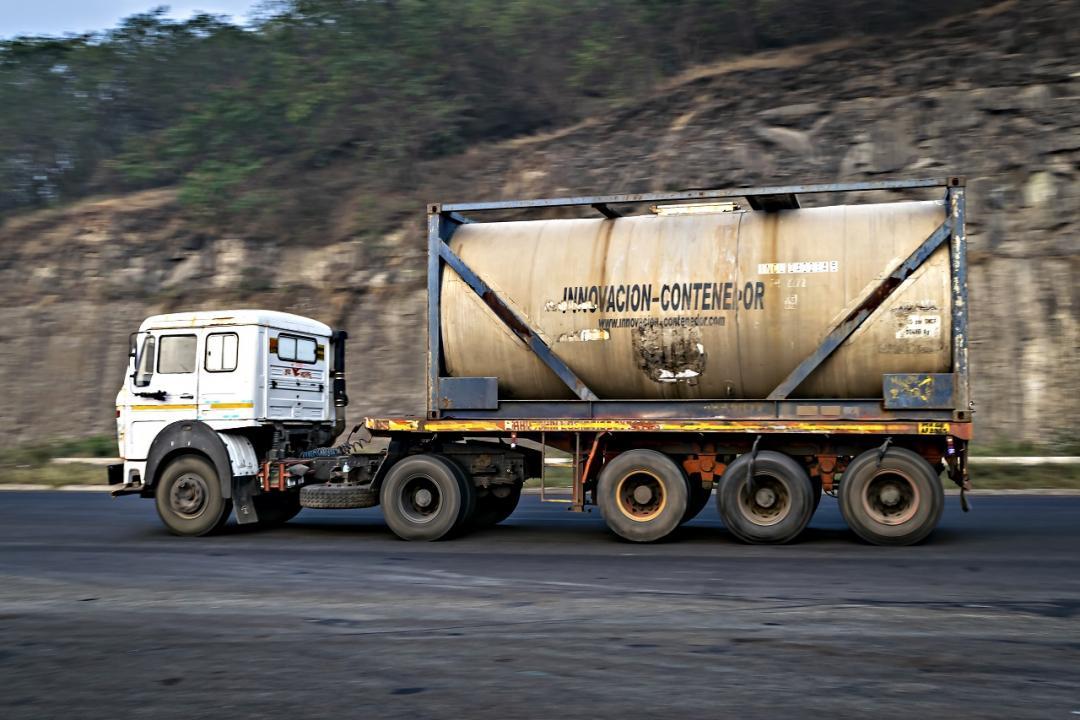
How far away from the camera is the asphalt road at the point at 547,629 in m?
6.02

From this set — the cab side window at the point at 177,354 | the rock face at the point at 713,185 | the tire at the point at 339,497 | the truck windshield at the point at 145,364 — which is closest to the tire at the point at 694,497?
the tire at the point at 339,497

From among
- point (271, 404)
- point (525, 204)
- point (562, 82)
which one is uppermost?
point (562, 82)

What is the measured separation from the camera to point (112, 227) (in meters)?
39.6

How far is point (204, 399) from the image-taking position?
47.8 ft

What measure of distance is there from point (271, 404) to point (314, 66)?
3144 centimetres

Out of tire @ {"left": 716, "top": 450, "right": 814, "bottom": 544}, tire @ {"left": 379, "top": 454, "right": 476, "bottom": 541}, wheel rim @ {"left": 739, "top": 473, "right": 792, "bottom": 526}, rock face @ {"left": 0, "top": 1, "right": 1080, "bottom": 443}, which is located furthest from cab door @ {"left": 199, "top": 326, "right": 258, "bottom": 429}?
rock face @ {"left": 0, "top": 1, "right": 1080, "bottom": 443}

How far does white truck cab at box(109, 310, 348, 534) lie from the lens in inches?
569

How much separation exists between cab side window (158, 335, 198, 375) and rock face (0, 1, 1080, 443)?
1792 centimetres

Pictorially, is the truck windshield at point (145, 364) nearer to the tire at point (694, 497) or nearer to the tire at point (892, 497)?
the tire at point (694, 497)

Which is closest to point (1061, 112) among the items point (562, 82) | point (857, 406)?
point (562, 82)

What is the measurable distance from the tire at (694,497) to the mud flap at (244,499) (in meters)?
5.56

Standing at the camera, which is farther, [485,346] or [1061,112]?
[1061,112]

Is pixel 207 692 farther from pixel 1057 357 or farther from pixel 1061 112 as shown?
pixel 1061 112

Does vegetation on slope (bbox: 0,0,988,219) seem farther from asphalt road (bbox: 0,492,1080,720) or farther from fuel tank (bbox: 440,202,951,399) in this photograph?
asphalt road (bbox: 0,492,1080,720)
